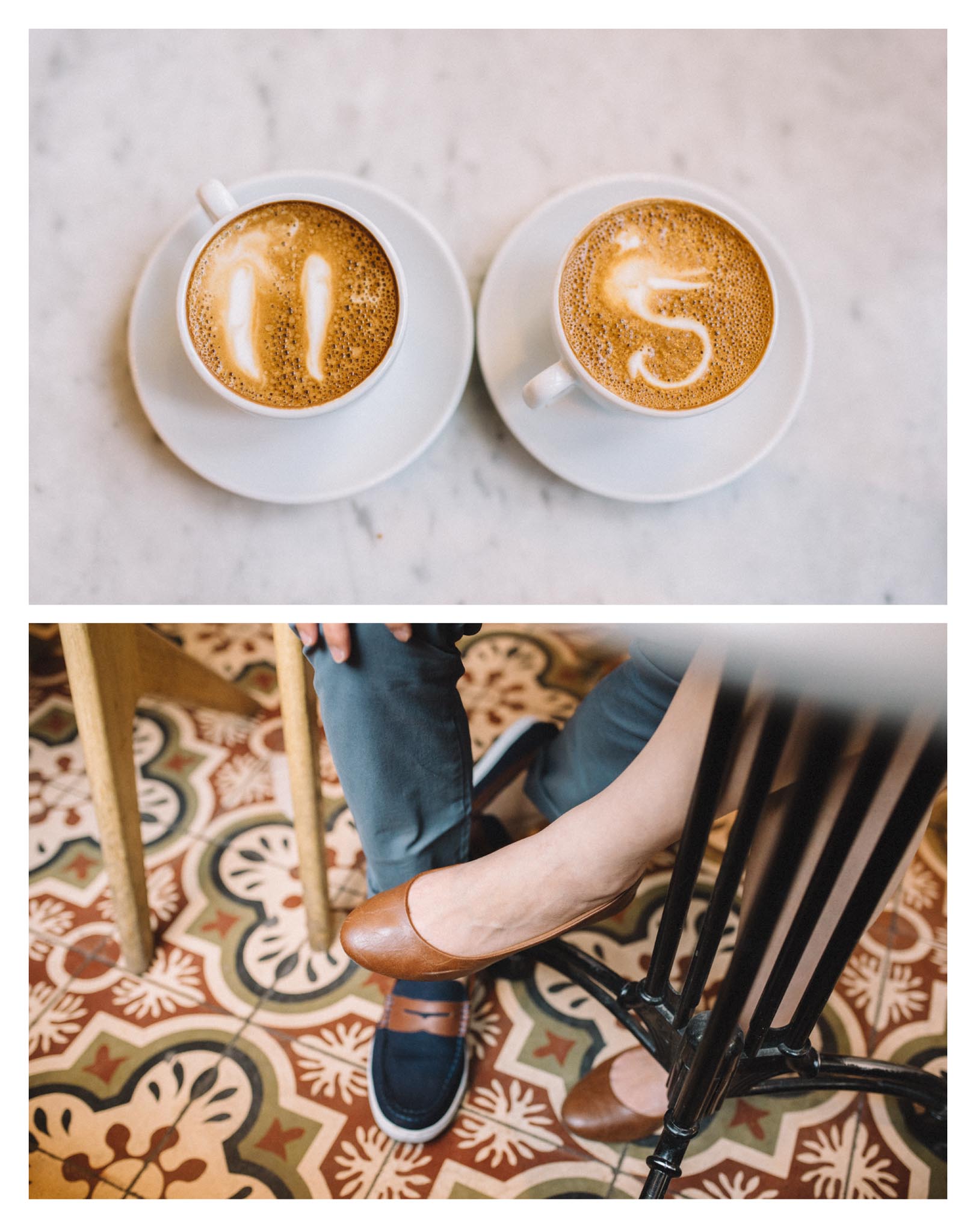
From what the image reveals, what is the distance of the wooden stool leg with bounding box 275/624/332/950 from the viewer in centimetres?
61

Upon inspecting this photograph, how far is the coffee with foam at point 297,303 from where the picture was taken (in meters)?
0.60

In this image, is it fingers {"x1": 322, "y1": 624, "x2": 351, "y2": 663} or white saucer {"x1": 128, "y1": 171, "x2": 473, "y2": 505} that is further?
white saucer {"x1": 128, "y1": 171, "x2": 473, "y2": 505}

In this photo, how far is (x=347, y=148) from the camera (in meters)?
0.70

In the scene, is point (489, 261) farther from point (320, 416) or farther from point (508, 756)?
point (508, 756)

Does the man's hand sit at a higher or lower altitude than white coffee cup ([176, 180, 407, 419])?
lower

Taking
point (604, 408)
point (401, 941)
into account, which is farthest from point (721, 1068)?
point (604, 408)

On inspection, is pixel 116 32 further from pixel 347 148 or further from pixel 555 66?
pixel 555 66

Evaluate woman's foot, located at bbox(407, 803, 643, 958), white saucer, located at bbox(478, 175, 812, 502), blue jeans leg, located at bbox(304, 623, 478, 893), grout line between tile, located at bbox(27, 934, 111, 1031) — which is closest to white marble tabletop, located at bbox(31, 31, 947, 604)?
white saucer, located at bbox(478, 175, 812, 502)

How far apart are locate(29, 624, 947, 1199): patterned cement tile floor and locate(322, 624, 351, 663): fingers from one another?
0.26 ft

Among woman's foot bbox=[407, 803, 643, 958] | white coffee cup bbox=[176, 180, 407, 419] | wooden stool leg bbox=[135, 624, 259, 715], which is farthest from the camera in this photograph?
wooden stool leg bbox=[135, 624, 259, 715]

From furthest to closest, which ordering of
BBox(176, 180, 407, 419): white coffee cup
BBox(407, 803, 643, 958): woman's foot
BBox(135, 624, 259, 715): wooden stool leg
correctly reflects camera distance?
BBox(135, 624, 259, 715): wooden stool leg → BBox(176, 180, 407, 419): white coffee cup → BBox(407, 803, 643, 958): woman's foot

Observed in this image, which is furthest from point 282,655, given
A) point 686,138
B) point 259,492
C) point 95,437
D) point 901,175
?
point 901,175

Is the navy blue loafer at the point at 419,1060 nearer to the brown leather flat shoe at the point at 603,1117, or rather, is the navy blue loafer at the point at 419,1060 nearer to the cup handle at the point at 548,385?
the brown leather flat shoe at the point at 603,1117

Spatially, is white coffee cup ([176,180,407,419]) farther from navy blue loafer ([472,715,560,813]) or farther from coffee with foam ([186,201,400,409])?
navy blue loafer ([472,715,560,813])
